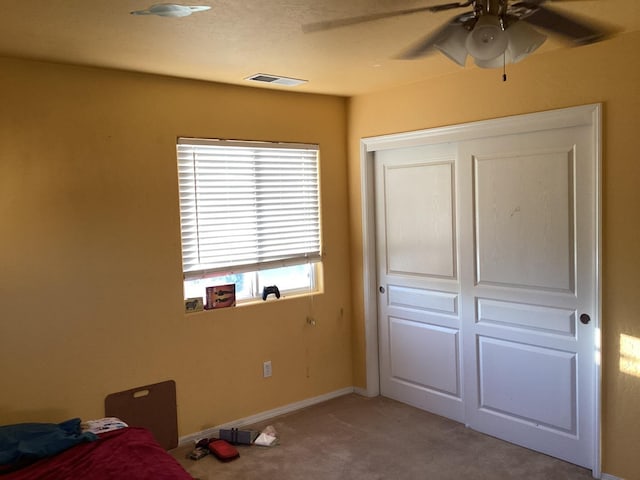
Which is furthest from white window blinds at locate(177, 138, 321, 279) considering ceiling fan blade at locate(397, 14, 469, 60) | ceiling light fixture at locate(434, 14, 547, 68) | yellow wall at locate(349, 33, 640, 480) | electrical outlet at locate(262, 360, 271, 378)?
ceiling light fixture at locate(434, 14, 547, 68)

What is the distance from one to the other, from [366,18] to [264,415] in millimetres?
2868

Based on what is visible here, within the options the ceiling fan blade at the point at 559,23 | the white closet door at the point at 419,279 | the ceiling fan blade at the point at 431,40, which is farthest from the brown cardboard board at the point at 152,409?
the ceiling fan blade at the point at 559,23

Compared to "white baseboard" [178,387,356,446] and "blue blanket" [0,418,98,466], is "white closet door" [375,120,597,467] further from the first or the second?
"blue blanket" [0,418,98,466]

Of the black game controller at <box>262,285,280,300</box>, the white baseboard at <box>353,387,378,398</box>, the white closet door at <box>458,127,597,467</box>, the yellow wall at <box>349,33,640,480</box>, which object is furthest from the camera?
the white baseboard at <box>353,387,378,398</box>

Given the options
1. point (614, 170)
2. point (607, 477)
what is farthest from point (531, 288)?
point (607, 477)

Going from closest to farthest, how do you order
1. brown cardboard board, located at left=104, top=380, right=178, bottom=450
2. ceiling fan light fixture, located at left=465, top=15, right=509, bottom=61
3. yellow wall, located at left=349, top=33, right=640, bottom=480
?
ceiling fan light fixture, located at left=465, top=15, right=509, bottom=61 → yellow wall, located at left=349, top=33, right=640, bottom=480 → brown cardboard board, located at left=104, top=380, right=178, bottom=450

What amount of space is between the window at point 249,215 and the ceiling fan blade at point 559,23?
79.1 inches

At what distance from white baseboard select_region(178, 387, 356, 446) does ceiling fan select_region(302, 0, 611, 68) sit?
2.68 meters

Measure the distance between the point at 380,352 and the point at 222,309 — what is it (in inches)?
55.1

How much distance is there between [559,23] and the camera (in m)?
2.67

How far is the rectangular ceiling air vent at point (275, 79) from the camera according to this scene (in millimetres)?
3586

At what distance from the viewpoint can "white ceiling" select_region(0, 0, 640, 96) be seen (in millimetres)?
2287

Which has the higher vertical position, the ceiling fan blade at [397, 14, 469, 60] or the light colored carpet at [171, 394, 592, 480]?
the ceiling fan blade at [397, 14, 469, 60]

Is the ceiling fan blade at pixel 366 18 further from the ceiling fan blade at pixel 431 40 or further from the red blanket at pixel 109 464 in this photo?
the red blanket at pixel 109 464
